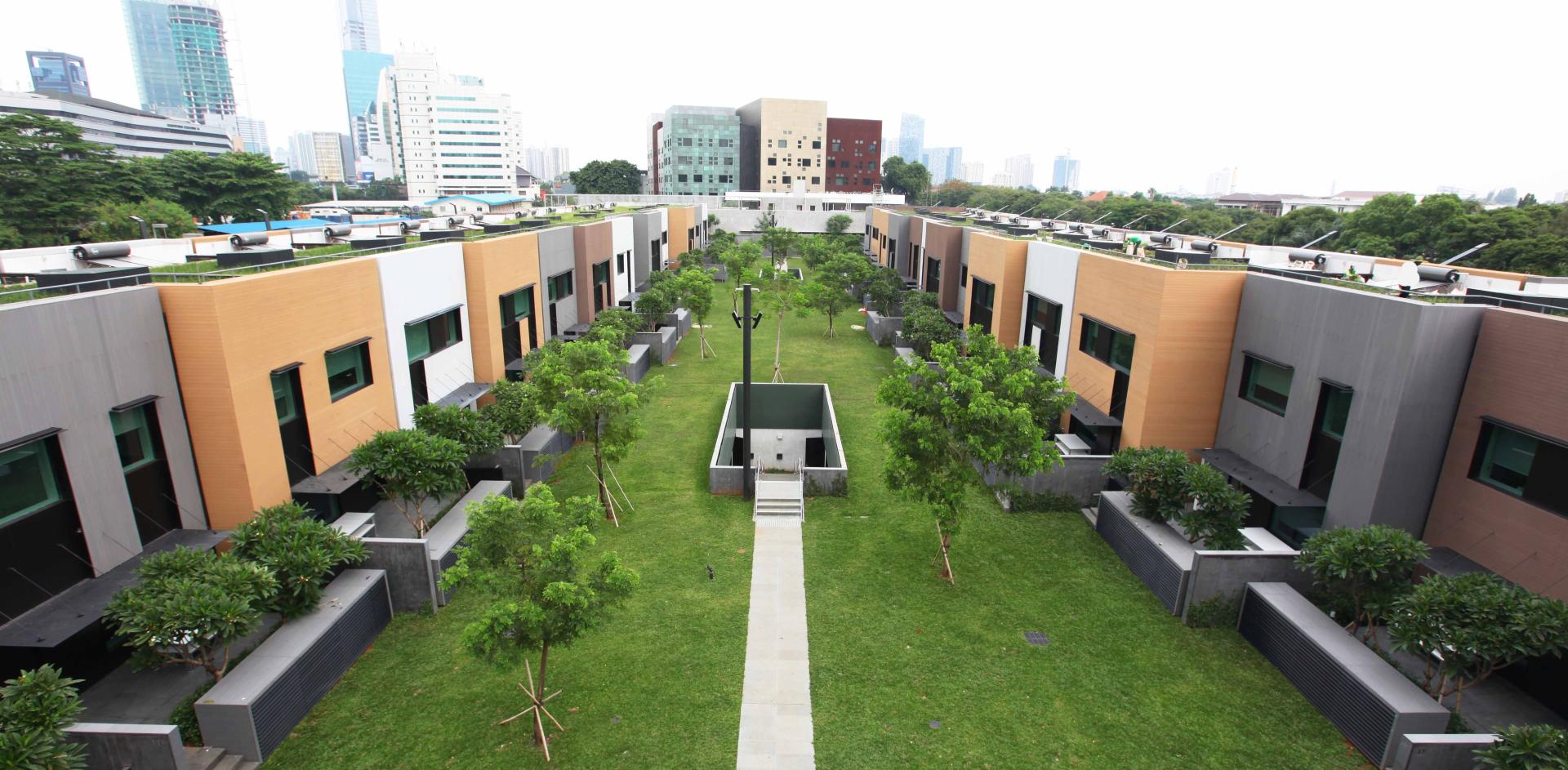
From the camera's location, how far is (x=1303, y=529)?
14.7 meters

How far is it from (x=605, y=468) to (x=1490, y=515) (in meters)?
19.9

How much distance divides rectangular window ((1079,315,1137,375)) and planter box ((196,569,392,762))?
18.9 m

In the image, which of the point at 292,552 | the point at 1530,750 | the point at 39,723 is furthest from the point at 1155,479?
the point at 39,723

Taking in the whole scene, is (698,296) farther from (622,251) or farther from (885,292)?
(885,292)

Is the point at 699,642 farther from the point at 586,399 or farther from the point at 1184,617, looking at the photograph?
the point at 1184,617

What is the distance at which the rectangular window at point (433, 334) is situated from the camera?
1975 centimetres

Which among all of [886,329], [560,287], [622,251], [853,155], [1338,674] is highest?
[853,155]

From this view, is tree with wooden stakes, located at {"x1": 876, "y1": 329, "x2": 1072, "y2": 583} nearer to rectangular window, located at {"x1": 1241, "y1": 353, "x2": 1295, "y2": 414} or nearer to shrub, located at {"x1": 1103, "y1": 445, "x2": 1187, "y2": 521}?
shrub, located at {"x1": 1103, "y1": 445, "x2": 1187, "y2": 521}

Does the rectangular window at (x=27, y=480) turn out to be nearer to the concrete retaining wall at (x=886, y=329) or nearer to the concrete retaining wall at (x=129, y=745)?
the concrete retaining wall at (x=129, y=745)

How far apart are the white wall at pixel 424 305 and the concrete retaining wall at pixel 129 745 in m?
10.4

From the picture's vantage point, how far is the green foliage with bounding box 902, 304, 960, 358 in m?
30.4

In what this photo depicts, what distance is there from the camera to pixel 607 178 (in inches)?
4660

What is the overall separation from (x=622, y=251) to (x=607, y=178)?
279 feet

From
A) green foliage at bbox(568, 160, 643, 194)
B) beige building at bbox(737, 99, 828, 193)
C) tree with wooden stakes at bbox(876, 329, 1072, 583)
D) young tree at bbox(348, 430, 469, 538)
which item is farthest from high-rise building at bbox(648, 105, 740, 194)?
tree with wooden stakes at bbox(876, 329, 1072, 583)
